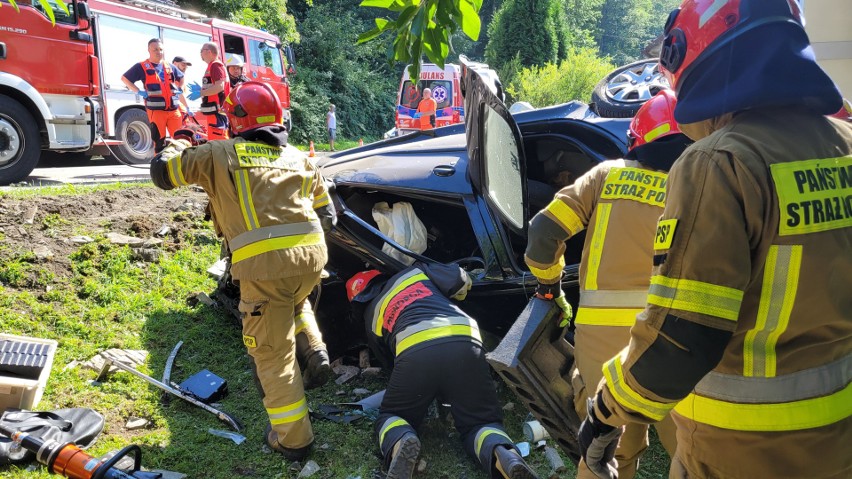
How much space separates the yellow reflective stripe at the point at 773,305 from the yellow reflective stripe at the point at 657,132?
1.27 metres

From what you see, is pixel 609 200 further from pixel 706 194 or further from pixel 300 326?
pixel 300 326

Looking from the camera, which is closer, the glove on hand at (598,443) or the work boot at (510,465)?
the glove on hand at (598,443)

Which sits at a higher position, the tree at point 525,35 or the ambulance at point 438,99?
the tree at point 525,35

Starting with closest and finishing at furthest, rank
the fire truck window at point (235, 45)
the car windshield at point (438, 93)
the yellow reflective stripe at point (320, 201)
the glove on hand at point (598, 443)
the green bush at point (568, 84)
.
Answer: the glove on hand at point (598, 443) → the yellow reflective stripe at point (320, 201) → the fire truck window at point (235, 45) → the green bush at point (568, 84) → the car windshield at point (438, 93)

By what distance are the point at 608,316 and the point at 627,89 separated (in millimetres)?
2186

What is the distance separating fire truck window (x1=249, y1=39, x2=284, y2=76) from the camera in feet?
45.1

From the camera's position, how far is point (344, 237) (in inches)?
143

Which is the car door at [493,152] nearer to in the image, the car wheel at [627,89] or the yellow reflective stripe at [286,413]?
the car wheel at [627,89]

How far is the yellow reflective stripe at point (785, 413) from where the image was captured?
129cm

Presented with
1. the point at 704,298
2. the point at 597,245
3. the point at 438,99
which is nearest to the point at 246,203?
the point at 597,245

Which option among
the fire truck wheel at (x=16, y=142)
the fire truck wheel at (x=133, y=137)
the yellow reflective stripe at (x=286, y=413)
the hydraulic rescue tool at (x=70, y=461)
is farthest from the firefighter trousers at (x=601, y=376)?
the fire truck wheel at (x=133, y=137)

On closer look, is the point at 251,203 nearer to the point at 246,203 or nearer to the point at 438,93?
the point at 246,203

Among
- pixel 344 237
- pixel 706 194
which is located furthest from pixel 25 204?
pixel 706 194

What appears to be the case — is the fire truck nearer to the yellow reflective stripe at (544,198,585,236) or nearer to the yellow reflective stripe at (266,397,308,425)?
the yellow reflective stripe at (266,397,308,425)
